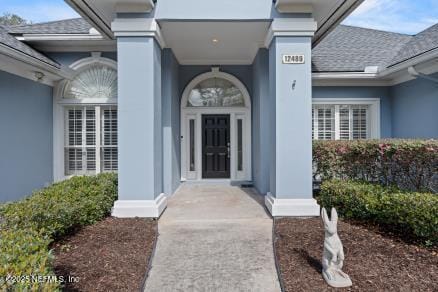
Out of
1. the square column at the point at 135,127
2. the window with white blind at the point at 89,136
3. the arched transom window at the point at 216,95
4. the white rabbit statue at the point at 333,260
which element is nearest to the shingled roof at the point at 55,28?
the window with white blind at the point at 89,136

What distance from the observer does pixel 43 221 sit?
4055 millimetres

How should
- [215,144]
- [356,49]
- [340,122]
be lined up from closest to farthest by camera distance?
[340,122], [215,144], [356,49]

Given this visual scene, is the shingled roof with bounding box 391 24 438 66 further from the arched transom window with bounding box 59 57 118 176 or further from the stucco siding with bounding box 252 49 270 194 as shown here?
the arched transom window with bounding box 59 57 118 176

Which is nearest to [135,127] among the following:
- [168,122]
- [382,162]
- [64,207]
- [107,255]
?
[64,207]

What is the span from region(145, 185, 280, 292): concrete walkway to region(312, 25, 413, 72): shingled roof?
5.03 metres

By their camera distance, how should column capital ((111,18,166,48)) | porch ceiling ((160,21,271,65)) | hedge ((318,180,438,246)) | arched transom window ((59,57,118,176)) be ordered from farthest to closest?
arched transom window ((59,57,118,176))
porch ceiling ((160,21,271,65))
column capital ((111,18,166,48))
hedge ((318,180,438,246))

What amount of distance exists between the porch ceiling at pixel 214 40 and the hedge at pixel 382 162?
2859 millimetres

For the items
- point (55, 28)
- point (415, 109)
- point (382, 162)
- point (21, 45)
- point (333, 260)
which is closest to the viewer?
point (333, 260)

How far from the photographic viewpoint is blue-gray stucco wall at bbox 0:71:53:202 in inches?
253

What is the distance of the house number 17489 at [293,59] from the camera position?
556cm

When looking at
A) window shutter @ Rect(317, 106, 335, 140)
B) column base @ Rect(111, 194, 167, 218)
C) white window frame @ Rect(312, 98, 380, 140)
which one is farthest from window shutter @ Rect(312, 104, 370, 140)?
column base @ Rect(111, 194, 167, 218)

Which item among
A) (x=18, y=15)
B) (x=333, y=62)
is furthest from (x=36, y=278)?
(x=18, y=15)

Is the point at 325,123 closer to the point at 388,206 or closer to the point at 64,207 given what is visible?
the point at 388,206

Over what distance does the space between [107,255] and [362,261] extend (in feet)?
10.9
